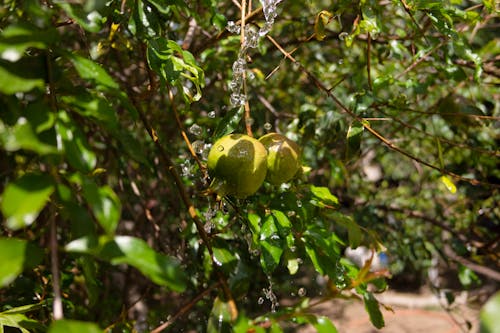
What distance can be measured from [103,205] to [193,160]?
857 mm

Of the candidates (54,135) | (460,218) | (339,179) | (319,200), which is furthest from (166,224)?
(54,135)

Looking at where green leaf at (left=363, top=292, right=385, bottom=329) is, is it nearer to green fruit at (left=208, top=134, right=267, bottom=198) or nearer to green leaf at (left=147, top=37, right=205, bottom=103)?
green fruit at (left=208, top=134, right=267, bottom=198)

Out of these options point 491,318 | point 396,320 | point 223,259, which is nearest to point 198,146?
point 223,259

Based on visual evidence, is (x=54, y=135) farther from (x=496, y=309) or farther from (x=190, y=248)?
(x=190, y=248)

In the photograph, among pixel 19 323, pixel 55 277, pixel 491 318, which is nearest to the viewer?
pixel 491 318

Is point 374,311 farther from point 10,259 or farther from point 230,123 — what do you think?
point 10,259

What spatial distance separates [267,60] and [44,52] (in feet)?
6.60

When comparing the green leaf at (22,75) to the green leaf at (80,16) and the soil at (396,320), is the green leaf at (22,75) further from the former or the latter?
the soil at (396,320)

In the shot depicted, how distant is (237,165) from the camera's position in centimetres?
100

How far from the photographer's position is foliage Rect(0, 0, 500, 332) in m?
0.67

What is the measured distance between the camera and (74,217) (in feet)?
2.23

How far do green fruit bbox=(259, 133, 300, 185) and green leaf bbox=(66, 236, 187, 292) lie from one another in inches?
19.5

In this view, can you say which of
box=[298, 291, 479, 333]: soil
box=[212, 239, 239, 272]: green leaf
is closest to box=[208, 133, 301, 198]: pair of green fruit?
box=[212, 239, 239, 272]: green leaf

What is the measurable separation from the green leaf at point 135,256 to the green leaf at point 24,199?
0.07m
